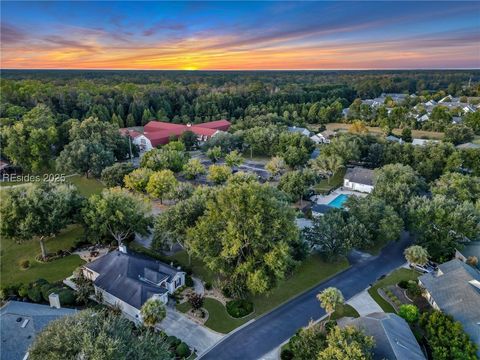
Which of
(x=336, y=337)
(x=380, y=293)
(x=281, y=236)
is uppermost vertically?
(x=281, y=236)

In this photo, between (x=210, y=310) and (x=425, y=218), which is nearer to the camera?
(x=210, y=310)

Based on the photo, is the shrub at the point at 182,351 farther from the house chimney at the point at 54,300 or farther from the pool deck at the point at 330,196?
the pool deck at the point at 330,196

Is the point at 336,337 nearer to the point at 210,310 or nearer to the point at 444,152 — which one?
the point at 210,310

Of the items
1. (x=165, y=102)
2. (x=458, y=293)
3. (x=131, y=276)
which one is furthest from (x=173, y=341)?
(x=165, y=102)

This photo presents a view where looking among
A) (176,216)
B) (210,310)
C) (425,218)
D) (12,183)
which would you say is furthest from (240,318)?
(12,183)

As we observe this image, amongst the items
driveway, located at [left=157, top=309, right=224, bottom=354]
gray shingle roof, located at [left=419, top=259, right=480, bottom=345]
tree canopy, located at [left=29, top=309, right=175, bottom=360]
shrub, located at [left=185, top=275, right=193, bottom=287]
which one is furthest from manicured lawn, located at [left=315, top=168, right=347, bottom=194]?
tree canopy, located at [left=29, top=309, right=175, bottom=360]

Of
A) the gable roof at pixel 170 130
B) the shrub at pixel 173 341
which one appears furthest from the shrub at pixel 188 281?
the gable roof at pixel 170 130
